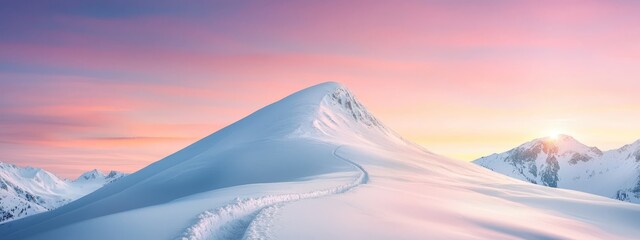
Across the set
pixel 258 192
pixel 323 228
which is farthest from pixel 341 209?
pixel 258 192

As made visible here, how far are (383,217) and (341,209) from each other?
2.84 meters

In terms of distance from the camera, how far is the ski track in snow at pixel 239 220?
22594 mm

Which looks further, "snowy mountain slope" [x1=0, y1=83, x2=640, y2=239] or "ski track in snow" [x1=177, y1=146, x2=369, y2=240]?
"snowy mountain slope" [x1=0, y1=83, x2=640, y2=239]

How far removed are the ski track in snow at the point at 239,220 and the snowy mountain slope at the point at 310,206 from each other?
0.06 meters

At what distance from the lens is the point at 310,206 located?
31.3m

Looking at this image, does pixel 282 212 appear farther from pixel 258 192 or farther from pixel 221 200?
pixel 258 192

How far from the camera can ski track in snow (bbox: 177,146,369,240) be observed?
2259cm

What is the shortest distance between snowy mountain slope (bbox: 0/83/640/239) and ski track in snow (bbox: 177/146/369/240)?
2.2 inches

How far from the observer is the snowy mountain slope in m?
24.1

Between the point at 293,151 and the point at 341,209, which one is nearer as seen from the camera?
the point at 341,209

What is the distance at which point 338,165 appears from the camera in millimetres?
70625

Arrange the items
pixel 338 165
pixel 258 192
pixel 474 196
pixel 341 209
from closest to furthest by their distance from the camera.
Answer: pixel 341 209 → pixel 258 192 → pixel 474 196 → pixel 338 165

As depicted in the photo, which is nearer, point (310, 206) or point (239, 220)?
point (239, 220)

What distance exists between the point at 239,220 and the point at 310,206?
611 centimetres
